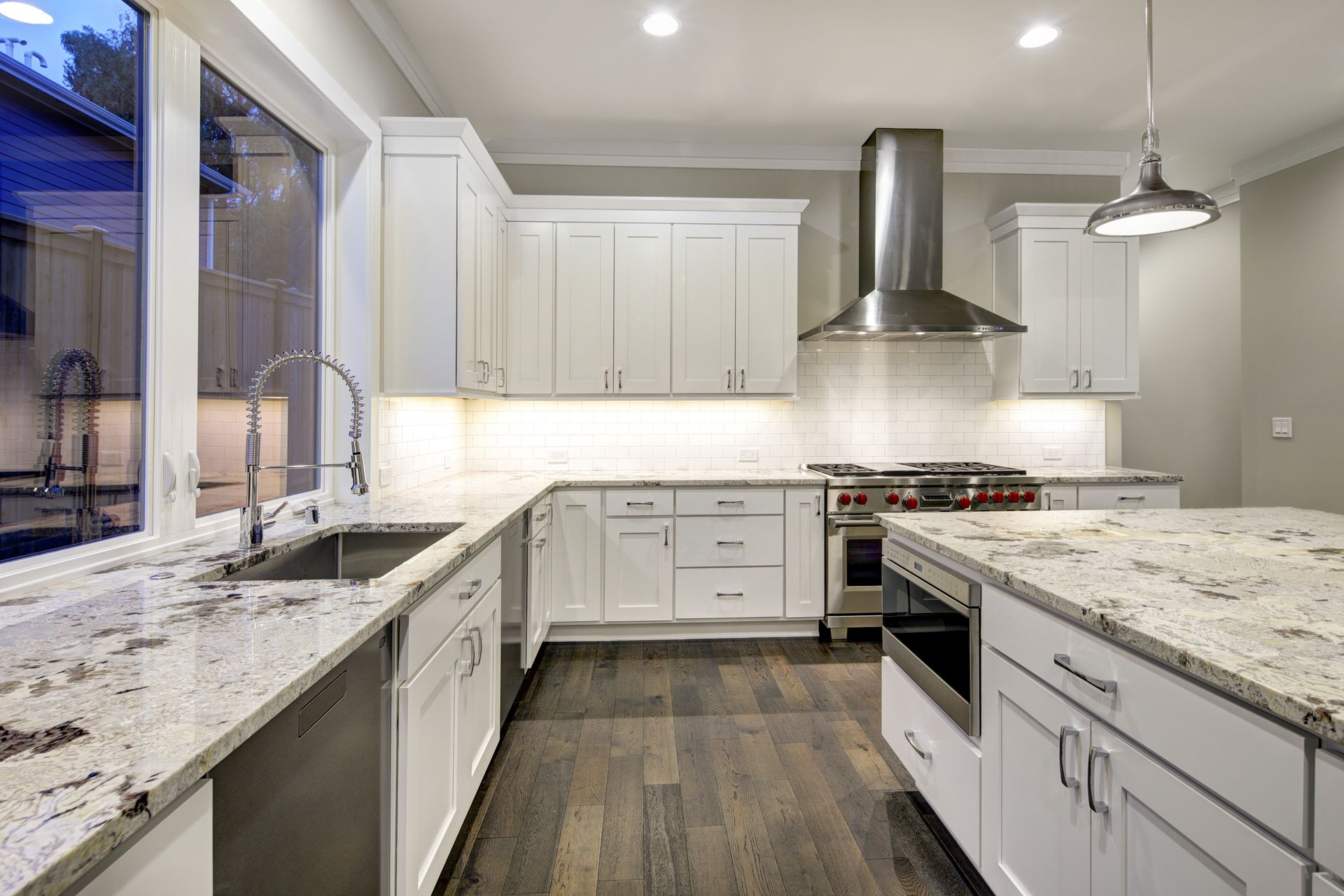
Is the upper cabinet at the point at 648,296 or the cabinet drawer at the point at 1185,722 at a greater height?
the upper cabinet at the point at 648,296

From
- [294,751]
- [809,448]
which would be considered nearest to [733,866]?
[294,751]

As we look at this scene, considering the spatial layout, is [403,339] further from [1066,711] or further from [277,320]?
[1066,711]

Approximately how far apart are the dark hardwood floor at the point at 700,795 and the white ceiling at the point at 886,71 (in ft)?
9.71

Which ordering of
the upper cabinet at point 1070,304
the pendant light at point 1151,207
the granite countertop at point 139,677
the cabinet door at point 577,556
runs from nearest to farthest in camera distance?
the granite countertop at point 139,677
the pendant light at point 1151,207
the cabinet door at point 577,556
the upper cabinet at point 1070,304

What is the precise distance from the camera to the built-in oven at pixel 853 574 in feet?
12.1

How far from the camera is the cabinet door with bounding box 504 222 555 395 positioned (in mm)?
3852

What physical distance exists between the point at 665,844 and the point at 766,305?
288 centimetres

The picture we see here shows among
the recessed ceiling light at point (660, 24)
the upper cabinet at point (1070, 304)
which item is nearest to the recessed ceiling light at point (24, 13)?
the recessed ceiling light at point (660, 24)

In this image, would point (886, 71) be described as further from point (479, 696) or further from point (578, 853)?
point (578, 853)

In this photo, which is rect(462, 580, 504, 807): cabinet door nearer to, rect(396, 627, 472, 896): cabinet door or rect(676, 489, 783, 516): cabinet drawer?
rect(396, 627, 472, 896): cabinet door

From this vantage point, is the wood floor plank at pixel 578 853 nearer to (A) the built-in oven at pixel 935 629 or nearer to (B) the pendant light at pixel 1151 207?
(A) the built-in oven at pixel 935 629

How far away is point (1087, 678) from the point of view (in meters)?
1.22

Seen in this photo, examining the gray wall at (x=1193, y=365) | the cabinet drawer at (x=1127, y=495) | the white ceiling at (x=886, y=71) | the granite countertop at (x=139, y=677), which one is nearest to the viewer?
the granite countertop at (x=139, y=677)

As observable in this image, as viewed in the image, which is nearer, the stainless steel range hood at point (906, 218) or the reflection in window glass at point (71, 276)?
the reflection in window glass at point (71, 276)
